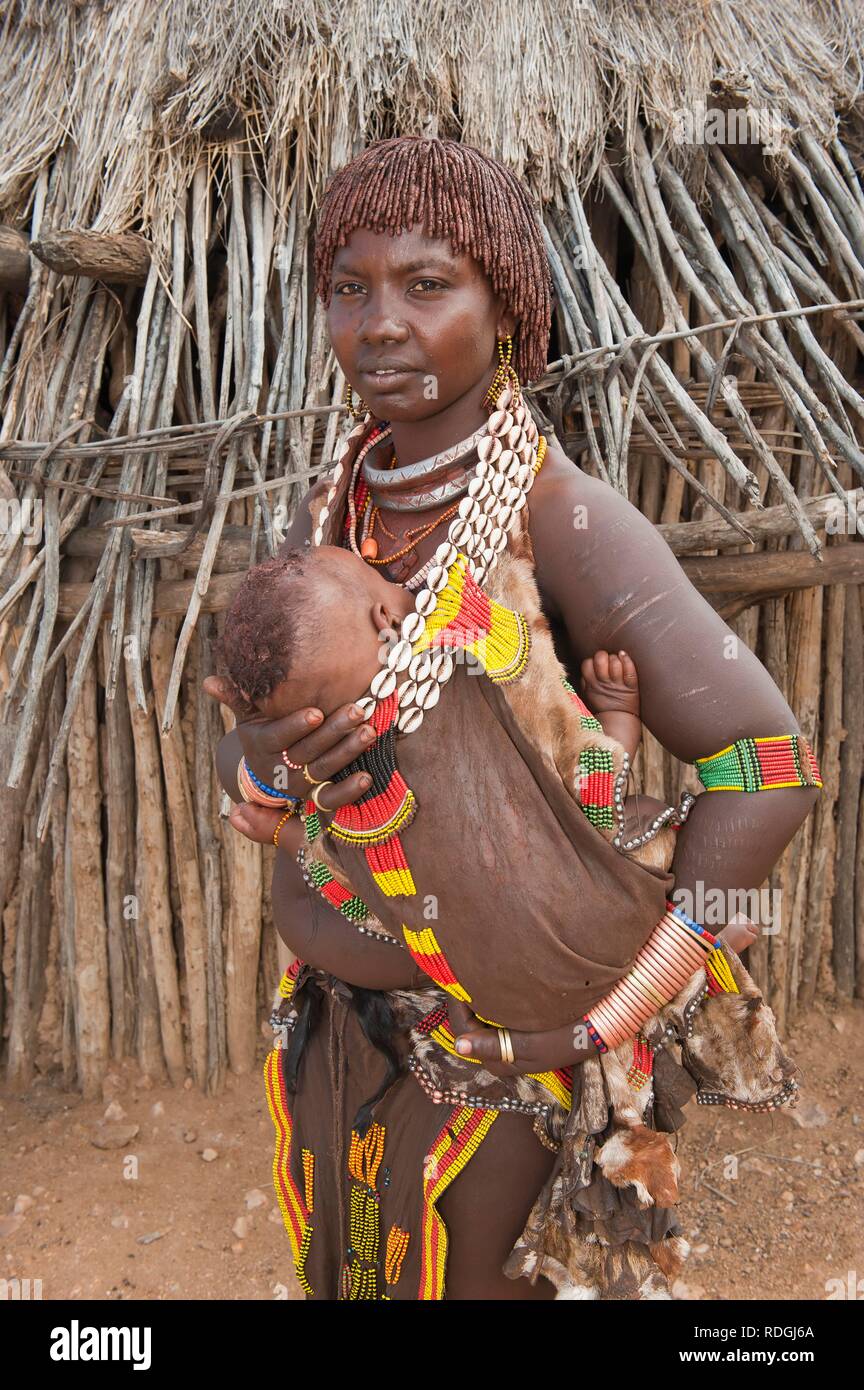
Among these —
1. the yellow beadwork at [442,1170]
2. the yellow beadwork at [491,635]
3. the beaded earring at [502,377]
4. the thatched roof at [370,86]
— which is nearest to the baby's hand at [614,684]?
the yellow beadwork at [491,635]

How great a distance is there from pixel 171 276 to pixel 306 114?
65cm

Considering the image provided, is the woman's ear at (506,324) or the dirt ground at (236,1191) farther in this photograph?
the dirt ground at (236,1191)

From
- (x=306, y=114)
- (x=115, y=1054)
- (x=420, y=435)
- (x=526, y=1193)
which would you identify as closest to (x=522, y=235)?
(x=420, y=435)

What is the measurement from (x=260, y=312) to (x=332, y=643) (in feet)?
7.43

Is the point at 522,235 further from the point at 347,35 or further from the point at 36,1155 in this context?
the point at 36,1155

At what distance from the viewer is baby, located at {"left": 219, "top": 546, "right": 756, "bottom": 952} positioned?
1395 mm

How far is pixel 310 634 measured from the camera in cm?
139

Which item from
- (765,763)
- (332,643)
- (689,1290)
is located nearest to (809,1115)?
(689,1290)

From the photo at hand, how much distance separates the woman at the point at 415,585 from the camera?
1.53 meters

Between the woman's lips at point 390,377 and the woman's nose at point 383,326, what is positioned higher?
the woman's nose at point 383,326

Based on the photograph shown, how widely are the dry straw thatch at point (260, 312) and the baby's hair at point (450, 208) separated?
1.35 metres

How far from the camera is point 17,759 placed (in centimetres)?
320

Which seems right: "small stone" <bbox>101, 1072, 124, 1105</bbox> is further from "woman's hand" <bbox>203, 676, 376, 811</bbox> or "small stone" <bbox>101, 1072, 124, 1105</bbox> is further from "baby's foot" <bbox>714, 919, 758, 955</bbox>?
"baby's foot" <bbox>714, 919, 758, 955</bbox>

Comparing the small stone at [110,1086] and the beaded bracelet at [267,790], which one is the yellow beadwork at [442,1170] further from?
the small stone at [110,1086]
